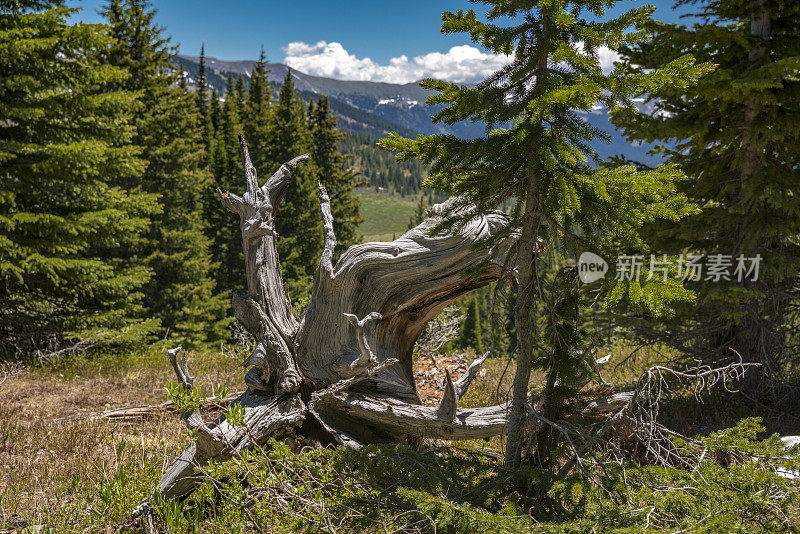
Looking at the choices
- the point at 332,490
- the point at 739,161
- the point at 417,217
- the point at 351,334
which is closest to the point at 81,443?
the point at 351,334

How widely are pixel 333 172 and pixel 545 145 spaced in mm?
25805

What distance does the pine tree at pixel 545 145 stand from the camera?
2.68 metres

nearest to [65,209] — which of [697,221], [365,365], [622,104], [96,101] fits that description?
[96,101]

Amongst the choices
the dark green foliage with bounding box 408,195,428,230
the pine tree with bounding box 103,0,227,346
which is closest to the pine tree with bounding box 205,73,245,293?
the pine tree with bounding box 103,0,227,346

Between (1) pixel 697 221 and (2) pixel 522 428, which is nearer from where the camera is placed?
(2) pixel 522 428

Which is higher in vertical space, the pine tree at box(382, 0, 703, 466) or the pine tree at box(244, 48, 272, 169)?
the pine tree at box(244, 48, 272, 169)

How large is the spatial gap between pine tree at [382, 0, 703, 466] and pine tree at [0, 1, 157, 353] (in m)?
8.14

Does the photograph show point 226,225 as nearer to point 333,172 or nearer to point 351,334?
point 333,172

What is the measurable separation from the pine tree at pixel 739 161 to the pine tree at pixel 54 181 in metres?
9.25

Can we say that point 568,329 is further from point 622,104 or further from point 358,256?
point 358,256

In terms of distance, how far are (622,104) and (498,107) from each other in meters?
0.75

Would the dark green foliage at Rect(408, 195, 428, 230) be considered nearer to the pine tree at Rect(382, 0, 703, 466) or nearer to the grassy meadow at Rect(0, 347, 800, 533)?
the grassy meadow at Rect(0, 347, 800, 533)

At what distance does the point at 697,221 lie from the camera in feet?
22.9

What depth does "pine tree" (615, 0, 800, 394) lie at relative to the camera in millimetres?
6566
